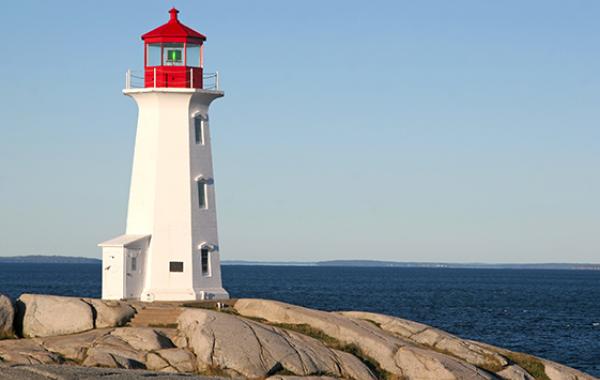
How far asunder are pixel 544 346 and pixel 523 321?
21685mm

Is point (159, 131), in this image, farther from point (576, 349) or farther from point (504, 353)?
point (576, 349)

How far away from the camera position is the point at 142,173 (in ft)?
148

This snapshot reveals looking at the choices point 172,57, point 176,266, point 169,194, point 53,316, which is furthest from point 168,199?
point 53,316

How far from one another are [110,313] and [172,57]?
12.2 m

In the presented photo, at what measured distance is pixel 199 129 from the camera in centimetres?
4572

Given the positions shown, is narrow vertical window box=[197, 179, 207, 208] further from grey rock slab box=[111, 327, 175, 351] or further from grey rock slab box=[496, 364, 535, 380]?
grey rock slab box=[496, 364, 535, 380]

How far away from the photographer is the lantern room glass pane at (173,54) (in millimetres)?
45500

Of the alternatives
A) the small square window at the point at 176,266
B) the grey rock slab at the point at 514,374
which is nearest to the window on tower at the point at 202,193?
Result: the small square window at the point at 176,266

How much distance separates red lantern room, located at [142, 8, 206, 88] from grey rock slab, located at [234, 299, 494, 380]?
1020 centimetres

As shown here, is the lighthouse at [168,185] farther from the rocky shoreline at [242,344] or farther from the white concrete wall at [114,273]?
the rocky shoreline at [242,344]

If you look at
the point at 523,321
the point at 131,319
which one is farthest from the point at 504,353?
the point at 523,321

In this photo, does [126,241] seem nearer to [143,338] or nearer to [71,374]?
[143,338]

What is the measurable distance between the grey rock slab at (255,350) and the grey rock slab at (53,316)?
3.70m

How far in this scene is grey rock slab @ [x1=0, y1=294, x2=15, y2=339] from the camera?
37219 millimetres
